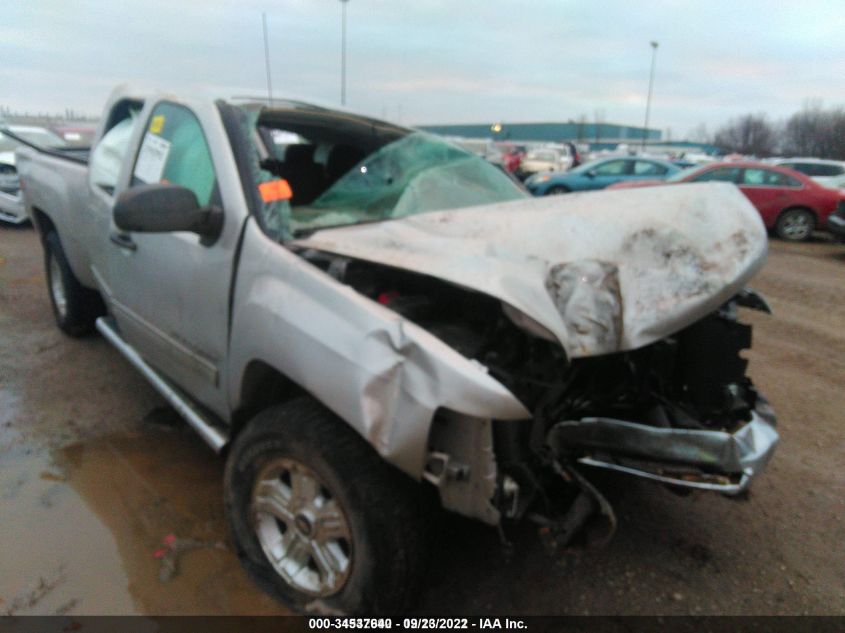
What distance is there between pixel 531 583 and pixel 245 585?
3.76 ft

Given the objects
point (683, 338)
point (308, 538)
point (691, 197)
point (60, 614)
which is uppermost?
point (691, 197)

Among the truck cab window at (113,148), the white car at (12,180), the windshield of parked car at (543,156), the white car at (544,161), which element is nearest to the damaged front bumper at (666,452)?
the truck cab window at (113,148)

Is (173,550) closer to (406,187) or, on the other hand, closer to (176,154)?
(176,154)

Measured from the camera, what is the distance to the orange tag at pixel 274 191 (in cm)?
250

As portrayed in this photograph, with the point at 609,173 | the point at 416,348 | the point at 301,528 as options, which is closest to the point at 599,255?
the point at 416,348

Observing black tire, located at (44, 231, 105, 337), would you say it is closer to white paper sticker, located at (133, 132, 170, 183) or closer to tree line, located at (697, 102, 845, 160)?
white paper sticker, located at (133, 132, 170, 183)

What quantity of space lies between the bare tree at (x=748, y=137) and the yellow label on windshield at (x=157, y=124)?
2281 inches

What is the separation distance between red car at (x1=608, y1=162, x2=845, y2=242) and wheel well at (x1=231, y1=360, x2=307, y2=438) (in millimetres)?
10482

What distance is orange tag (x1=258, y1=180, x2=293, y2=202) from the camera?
250 centimetres

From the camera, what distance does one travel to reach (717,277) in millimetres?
2117

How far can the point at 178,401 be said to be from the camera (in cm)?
294

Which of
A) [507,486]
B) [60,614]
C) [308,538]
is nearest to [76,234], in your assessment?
[60,614]

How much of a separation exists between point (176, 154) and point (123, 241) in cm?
57

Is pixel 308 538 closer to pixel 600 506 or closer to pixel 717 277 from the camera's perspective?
pixel 600 506
